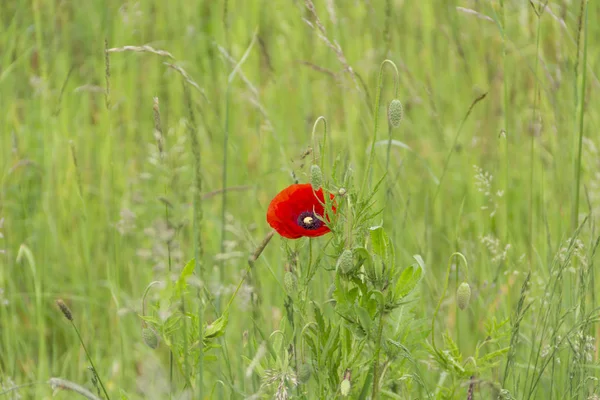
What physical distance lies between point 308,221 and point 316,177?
12 centimetres

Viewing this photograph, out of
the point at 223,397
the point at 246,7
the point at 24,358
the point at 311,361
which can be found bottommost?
the point at 24,358

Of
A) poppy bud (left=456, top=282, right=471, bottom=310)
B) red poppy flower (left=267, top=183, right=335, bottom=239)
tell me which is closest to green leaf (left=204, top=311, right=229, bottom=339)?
red poppy flower (left=267, top=183, right=335, bottom=239)

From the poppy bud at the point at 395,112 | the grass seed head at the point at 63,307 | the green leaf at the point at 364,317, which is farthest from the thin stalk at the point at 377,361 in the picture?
the grass seed head at the point at 63,307

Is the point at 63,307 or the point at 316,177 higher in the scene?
the point at 316,177

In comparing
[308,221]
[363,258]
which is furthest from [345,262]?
[308,221]

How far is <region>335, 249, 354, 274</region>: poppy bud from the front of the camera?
3.64ft

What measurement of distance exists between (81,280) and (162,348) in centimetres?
44

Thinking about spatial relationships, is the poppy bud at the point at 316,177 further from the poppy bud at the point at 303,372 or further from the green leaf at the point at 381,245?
the poppy bud at the point at 303,372

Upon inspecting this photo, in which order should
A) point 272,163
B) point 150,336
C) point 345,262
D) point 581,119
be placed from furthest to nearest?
point 272,163 → point 581,119 → point 150,336 → point 345,262

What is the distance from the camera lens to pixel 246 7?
3631 mm

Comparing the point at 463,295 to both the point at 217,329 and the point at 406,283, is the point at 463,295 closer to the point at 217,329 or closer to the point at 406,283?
the point at 406,283

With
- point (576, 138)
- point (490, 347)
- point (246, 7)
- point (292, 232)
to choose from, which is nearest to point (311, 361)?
point (292, 232)

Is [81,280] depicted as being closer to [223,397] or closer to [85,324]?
[85,324]

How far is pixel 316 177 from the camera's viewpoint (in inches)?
46.0
